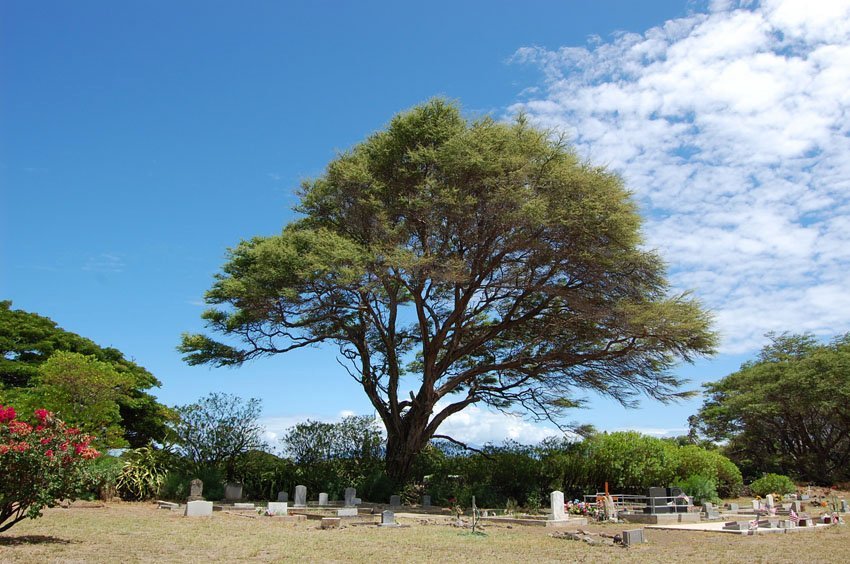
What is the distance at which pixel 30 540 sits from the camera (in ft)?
32.7

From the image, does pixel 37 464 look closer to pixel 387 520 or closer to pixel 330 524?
pixel 330 524

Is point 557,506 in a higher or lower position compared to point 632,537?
higher

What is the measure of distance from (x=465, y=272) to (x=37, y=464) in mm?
13146

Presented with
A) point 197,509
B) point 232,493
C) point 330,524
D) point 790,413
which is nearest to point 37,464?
point 330,524

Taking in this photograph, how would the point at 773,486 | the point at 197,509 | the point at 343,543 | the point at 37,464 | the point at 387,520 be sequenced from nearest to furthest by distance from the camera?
the point at 37,464 → the point at 343,543 → the point at 387,520 → the point at 197,509 → the point at 773,486

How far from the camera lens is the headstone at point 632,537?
11836 mm

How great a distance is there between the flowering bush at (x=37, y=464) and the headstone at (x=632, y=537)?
30.8 ft

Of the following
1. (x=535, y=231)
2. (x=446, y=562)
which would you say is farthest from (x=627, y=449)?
(x=446, y=562)

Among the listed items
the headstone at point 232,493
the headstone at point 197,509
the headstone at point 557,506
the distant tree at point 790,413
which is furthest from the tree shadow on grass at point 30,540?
the distant tree at point 790,413

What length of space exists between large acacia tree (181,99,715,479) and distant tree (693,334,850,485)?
1922cm

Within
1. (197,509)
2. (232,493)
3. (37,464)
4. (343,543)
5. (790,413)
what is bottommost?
(343,543)

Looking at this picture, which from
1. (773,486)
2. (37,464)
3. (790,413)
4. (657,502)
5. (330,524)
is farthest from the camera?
(790,413)

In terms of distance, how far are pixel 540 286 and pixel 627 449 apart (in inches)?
237

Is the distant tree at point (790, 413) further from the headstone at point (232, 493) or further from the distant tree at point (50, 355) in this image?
the distant tree at point (50, 355)
